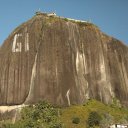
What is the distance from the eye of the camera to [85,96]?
81.3 m

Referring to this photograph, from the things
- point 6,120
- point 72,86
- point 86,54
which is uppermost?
point 86,54

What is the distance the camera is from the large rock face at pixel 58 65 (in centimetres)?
7800

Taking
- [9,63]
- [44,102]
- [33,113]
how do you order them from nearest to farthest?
[33,113] < [44,102] < [9,63]

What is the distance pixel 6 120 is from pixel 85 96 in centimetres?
1428

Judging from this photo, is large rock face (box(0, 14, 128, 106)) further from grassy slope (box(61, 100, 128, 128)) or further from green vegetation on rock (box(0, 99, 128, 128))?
green vegetation on rock (box(0, 99, 128, 128))

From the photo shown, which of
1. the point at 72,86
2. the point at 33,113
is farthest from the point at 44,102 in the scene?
the point at 72,86

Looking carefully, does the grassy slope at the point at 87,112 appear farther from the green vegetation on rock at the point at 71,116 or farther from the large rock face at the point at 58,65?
the large rock face at the point at 58,65

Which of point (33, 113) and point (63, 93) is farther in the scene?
point (63, 93)

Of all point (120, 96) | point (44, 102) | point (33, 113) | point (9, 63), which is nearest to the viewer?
point (33, 113)

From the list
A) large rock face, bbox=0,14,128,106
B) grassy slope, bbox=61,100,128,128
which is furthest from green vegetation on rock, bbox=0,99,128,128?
large rock face, bbox=0,14,128,106

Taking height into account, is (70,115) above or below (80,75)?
below

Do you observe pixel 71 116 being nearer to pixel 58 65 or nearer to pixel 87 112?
pixel 87 112

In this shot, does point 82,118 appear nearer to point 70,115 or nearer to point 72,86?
point 70,115

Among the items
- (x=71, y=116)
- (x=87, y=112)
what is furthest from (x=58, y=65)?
(x=71, y=116)
